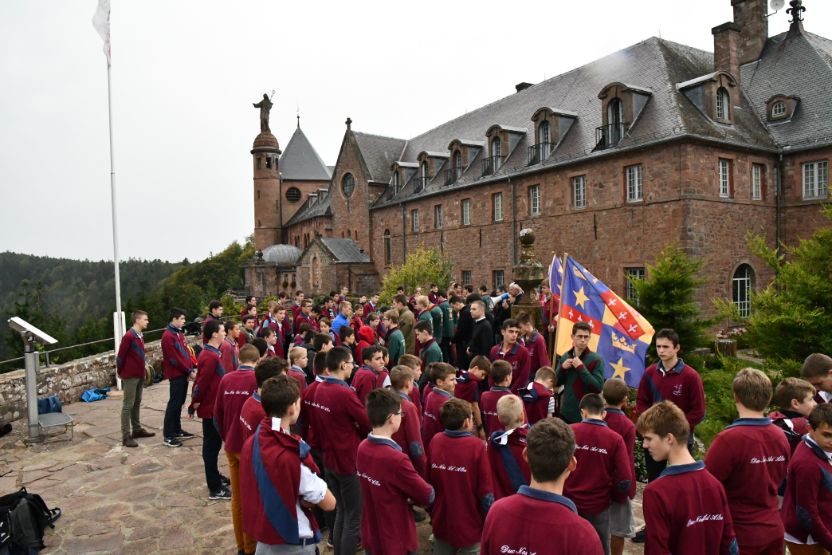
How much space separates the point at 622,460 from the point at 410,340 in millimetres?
6865

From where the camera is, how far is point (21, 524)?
504cm

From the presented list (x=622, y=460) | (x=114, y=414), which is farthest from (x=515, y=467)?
(x=114, y=414)

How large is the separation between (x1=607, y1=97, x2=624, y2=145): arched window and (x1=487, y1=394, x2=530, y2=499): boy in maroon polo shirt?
20.0 metres

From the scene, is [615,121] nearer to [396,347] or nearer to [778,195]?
[778,195]

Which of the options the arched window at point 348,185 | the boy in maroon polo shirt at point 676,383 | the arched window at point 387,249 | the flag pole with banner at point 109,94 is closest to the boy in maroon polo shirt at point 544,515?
the boy in maroon polo shirt at point 676,383

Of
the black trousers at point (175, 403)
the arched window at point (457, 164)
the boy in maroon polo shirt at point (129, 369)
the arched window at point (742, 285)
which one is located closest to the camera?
the black trousers at point (175, 403)

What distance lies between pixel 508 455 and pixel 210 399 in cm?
409

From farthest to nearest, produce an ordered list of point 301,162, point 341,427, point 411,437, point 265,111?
point 301,162, point 265,111, point 341,427, point 411,437

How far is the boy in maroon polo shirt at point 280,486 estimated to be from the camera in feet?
11.1

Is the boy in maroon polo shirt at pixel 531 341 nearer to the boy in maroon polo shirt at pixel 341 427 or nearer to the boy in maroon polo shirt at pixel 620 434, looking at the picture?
the boy in maroon polo shirt at pixel 620 434

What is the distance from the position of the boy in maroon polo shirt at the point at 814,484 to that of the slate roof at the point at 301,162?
5846 cm

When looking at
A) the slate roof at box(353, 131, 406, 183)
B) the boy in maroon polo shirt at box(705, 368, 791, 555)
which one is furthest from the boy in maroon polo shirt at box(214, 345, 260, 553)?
the slate roof at box(353, 131, 406, 183)

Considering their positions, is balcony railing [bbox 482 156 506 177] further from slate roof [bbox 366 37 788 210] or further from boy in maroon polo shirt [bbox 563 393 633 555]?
boy in maroon polo shirt [bbox 563 393 633 555]

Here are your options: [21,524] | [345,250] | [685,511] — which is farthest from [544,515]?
[345,250]
